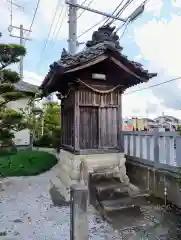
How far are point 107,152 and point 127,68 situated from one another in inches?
93.7

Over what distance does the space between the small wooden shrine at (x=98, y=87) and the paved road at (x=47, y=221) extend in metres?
1.73

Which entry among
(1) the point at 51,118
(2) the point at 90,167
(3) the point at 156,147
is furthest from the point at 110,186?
(1) the point at 51,118

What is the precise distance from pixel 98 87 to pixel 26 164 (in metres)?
5.41

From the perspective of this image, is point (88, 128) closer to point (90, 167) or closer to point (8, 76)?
point (90, 167)

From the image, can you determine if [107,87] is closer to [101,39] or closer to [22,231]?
[101,39]

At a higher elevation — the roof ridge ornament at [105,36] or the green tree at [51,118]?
the roof ridge ornament at [105,36]

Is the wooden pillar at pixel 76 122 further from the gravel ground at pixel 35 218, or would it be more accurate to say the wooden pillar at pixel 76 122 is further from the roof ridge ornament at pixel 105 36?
the roof ridge ornament at pixel 105 36

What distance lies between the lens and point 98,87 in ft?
21.4

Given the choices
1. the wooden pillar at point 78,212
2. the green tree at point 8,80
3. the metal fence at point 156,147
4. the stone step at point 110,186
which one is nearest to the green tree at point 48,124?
the green tree at point 8,80

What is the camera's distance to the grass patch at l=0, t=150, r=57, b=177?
8914 millimetres

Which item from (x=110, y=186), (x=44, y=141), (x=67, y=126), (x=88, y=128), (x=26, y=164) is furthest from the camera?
(x=44, y=141)

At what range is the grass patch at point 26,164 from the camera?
351 inches

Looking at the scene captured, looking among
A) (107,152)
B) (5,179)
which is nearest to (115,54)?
(107,152)

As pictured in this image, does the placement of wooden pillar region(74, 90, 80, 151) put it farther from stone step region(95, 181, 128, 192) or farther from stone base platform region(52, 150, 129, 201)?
stone step region(95, 181, 128, 192)
